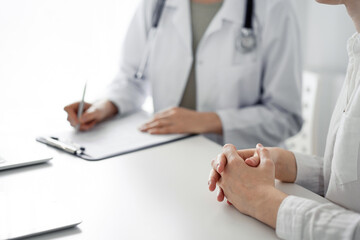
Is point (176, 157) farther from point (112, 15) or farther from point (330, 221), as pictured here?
point (112, 15)

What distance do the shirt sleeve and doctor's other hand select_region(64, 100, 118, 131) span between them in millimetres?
616

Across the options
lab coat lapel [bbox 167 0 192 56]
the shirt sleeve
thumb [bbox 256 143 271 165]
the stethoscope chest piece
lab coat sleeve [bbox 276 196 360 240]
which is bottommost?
the shirt sleeve

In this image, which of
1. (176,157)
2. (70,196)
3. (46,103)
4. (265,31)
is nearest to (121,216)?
(70,196)

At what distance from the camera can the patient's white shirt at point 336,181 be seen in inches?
27.4

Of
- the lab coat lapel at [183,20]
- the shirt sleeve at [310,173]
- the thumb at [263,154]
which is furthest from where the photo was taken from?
the lab coat lapel at [183,20]

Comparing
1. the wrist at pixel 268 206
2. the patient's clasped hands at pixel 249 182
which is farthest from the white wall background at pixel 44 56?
the wrist at pixel 268 206

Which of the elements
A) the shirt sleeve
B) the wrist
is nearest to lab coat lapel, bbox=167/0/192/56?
the shirt sleeve

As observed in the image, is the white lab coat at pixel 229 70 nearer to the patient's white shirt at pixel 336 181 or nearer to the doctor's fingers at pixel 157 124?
the doctor's fingers at pixel 157 124

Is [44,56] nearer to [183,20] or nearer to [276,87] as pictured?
[183,20]

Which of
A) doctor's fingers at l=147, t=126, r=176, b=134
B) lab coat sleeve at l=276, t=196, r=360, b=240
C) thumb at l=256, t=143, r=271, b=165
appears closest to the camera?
lab coat sleeve at l=276, t=196, r=360, b=240

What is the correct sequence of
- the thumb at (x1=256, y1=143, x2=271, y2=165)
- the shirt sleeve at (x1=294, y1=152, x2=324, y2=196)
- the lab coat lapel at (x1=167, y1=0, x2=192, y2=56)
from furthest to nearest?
the lab coat lapel at (x1=167, y1=0, x2=192, y2=56) < the shirt sleeve at (x1=294, y1=152, x2=324, y2=196) < the thumb at (x1=256, y1=143, x2=271, y2=165)

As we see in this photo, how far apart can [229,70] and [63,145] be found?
2.15 feet

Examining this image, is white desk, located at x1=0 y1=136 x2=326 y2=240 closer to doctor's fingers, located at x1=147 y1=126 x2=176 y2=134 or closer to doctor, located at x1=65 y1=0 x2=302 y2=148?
doctor's fingers, located at x1=147 y1=126 x2=176 y2=134

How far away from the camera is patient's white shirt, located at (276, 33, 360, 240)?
0.69 meters
